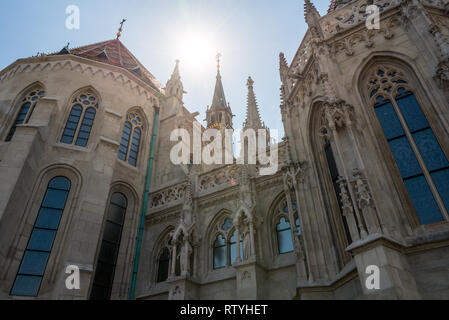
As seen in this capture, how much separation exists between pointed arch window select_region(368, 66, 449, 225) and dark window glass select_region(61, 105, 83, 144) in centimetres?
1145

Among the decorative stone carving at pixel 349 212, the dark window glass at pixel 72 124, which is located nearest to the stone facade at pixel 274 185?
the decorative stone carving at pixel 349 212

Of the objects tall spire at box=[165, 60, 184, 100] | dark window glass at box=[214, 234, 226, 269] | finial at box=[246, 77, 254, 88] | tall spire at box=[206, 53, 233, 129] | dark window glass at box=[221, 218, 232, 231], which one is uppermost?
tall spire at box=[206, 53, 233, 129]

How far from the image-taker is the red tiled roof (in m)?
17.5

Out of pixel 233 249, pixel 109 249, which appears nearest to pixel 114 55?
pixel 109 249

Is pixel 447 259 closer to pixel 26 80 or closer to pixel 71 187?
pixel 71 187

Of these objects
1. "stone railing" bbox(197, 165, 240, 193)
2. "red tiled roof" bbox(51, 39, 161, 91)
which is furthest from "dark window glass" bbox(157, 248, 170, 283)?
"red tiled roof" bbox(51, 39, 161, 91)

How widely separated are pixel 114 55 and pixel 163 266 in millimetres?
12931

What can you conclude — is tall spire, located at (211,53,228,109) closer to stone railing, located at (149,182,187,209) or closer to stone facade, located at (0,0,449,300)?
stone facade, located at (0,0,449,300)

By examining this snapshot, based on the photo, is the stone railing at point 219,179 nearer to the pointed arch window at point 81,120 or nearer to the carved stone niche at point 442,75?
the pointed arch window at point 81,120

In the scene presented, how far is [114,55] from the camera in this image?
19.6m

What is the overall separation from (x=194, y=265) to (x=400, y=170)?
23.1 ft

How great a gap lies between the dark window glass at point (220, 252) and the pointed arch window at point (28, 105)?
9525mm
